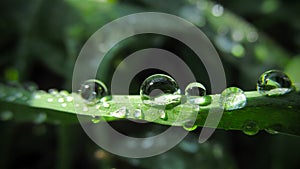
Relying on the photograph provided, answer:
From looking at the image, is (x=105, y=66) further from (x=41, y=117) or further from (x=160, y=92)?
(x=160, y=92)

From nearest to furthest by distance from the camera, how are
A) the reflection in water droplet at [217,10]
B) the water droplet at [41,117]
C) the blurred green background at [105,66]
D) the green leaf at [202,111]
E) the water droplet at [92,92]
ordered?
the green leaf at [202,111] < the water droplet at [92,92] < the water droplet at [41,117] < the blurred green background at [105,66] < the reflection in water droplet at [217,10]

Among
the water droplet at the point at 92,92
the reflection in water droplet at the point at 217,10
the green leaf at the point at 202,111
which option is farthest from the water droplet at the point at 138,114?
the reflection in water droplet at the point at 217,10

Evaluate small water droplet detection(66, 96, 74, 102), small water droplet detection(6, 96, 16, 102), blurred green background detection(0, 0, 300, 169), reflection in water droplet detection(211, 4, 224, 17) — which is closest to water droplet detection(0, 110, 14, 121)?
small water droplet detection(6, 96, 16, 102)

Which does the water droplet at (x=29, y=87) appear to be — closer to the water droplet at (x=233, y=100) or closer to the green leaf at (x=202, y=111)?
the green leaf at (x=202, y=111)

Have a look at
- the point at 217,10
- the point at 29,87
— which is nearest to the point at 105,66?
the point at 29,87

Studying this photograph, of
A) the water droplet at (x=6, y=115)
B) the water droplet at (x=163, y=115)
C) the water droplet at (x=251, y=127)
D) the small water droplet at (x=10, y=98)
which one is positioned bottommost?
the water droplet at (x=251, y=127)
